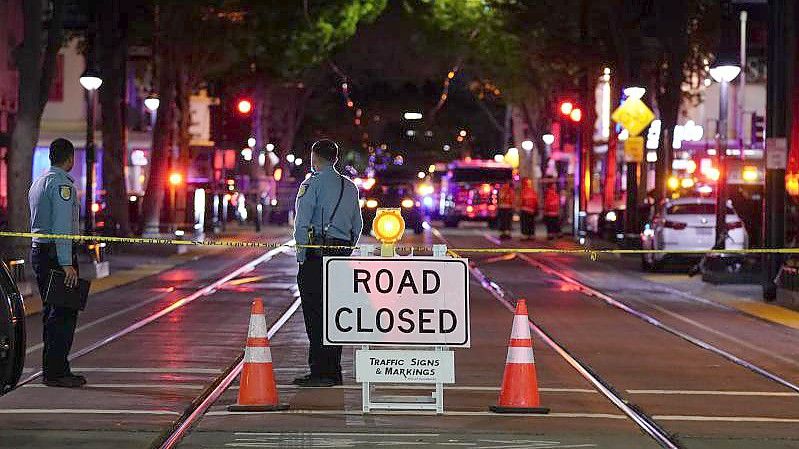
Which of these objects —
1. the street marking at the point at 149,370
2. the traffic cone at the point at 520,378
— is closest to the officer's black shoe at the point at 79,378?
the street marking at the point at 149,370

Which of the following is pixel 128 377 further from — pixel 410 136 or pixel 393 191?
pixel 410 136

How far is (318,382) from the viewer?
45.8 ft

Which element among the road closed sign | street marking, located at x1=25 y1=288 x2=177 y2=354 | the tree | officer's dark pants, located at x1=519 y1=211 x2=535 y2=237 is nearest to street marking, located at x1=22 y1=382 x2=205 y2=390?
the road closed sign

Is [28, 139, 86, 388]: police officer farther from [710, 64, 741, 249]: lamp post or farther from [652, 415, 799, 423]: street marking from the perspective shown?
[710, 64, 741, 249]: lamp post

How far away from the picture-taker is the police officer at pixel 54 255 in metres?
13.7

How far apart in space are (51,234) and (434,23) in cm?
5676

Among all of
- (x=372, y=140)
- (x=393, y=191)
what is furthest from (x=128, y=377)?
(x=372, y=140)

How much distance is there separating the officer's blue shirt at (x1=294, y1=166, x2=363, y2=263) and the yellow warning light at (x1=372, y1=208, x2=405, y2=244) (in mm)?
397

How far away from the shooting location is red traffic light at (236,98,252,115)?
188 feet

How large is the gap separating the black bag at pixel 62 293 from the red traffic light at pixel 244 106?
44.0m

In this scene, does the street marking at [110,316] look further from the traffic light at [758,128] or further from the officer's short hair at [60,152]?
the traffic light at [758,128]

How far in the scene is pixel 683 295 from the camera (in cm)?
2844

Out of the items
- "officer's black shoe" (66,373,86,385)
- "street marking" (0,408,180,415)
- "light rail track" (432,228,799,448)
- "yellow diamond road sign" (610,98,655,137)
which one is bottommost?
"light rail track" (432,228,799,448)

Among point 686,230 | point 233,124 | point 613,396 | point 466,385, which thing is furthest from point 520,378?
point 233,124
